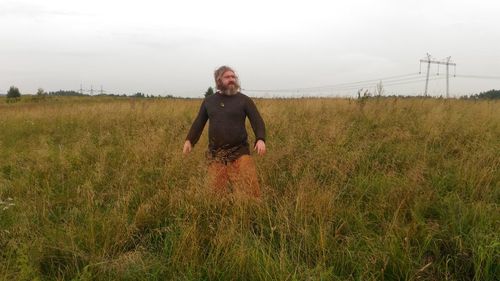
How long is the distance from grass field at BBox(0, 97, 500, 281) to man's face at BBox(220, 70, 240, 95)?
31.7 inches

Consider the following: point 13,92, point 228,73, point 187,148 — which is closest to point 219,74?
point 228,73

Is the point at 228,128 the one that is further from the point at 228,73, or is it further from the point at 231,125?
the point at 228,73

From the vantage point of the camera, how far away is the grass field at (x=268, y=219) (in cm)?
238

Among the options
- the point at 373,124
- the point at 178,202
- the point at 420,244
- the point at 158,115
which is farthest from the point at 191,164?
the point at 158,115

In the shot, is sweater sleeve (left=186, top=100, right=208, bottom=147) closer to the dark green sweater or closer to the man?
the man

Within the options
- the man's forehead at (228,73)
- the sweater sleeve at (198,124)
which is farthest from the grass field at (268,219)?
the man's forehead at (228,73)

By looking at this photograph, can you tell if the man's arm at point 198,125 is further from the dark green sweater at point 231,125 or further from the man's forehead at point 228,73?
the man's forehead at point 228,73

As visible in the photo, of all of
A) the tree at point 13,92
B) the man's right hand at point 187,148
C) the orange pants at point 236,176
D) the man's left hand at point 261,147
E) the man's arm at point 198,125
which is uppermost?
the tree at point 13,92

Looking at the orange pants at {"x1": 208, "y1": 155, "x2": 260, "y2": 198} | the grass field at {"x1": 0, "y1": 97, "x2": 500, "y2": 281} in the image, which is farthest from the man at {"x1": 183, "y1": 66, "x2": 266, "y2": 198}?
the grass field at {"x1": 0, "y1": 97, "x2": 500, "y2": 281}

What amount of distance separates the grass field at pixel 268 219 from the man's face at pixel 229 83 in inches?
31.7

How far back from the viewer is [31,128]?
9.72m

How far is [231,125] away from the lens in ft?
13.3

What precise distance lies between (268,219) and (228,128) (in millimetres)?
1387

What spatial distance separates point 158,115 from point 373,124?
19.0 feet
